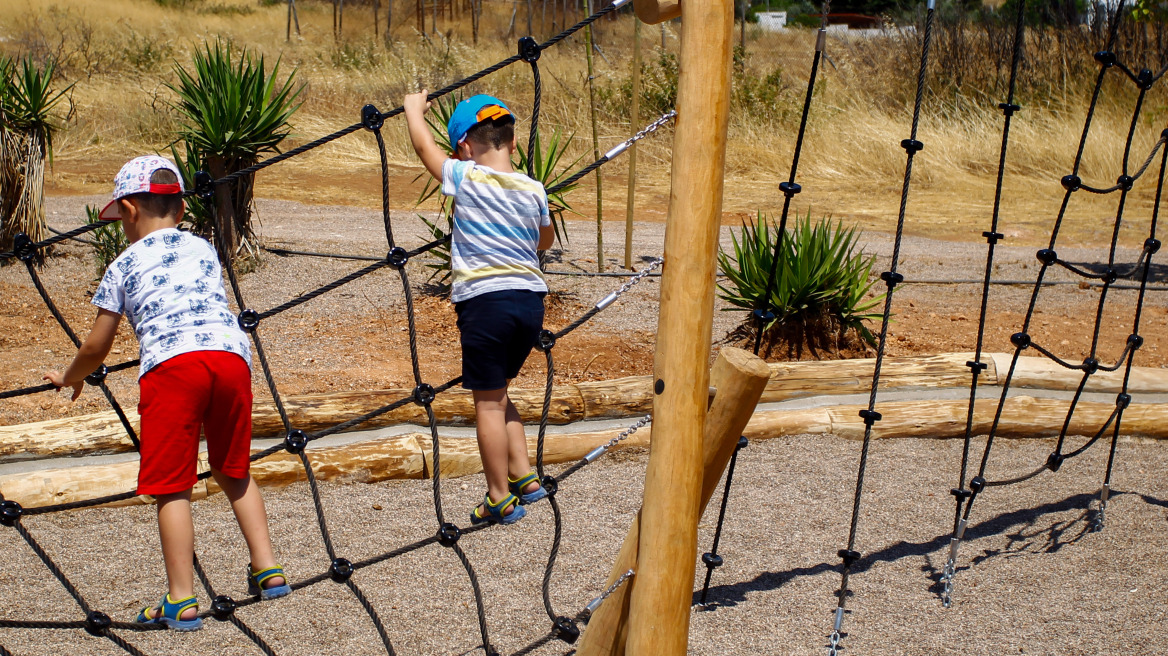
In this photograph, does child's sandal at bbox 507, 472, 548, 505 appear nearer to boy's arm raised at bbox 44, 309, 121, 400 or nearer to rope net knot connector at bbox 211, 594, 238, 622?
rope net knot connector at bbox 211, 594, 238, 622

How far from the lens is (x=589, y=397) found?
13.9ft

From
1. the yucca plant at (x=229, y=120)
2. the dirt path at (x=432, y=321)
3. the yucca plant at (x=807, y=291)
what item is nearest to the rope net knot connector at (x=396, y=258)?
the dirt path at (x=432, y=321)

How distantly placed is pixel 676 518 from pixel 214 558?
1777 millimetres

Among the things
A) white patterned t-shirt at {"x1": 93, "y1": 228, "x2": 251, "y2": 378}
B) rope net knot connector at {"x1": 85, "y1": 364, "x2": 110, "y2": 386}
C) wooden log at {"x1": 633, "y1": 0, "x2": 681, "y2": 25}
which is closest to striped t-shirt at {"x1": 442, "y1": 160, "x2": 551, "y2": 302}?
wooden log at {"x1": 633, "y1": 0, "x2": 681, "y2": 25}

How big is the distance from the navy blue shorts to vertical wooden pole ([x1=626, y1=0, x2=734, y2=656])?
0.53 metres

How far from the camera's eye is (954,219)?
10.7 m

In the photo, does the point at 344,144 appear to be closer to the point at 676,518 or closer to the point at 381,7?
the point at 676,518

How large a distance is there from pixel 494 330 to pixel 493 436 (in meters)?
0.28

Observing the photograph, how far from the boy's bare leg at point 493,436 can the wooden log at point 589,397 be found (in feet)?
4.26

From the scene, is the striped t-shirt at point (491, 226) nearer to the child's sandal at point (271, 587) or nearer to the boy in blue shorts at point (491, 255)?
the boy in blue shorts at point (491, 255)

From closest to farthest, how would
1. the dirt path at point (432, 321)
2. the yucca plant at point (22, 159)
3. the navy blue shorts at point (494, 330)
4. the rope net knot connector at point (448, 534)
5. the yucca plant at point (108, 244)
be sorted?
the rope net knot connector at point (448, 534), the navy blue shorts at point (494, 330), the dirt path at point (432, 321), the yucca plant at point (108, 244), the yucca plant at point (22, 159)

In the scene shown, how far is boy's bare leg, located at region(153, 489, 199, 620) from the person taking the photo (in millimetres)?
2412

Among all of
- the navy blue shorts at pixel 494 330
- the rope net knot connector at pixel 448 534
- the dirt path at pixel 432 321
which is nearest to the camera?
the rope net knot connector at pixel 448 534

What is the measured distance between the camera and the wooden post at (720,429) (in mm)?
2383
